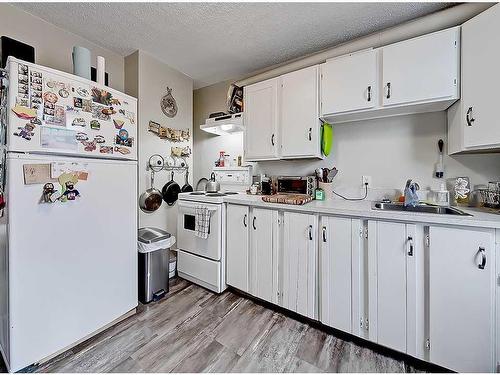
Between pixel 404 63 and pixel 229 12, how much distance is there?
4.55ft

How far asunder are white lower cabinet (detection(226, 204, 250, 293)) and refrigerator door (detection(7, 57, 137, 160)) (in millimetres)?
1063

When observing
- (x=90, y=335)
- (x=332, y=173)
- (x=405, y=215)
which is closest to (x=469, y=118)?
(x=405, y=215)

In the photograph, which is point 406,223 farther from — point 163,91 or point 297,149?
point 163,91

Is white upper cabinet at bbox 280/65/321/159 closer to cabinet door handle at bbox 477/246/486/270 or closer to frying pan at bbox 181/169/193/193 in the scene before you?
cabinet door handle at bbox 477/246/486/270

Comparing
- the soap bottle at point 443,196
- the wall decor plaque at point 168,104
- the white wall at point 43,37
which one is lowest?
the soap bottle at point 443,196

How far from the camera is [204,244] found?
2.29 metres

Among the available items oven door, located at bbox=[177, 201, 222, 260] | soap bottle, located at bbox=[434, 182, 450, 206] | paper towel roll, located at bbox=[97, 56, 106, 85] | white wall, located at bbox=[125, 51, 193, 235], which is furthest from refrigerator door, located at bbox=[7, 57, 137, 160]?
soap bottle, located at bbox=[434, 182, 450, 206]

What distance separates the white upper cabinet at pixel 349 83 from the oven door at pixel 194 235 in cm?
142

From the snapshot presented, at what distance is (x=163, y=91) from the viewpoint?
2684mm

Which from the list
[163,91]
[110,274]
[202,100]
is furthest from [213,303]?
[202,100]

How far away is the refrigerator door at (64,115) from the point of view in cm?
121

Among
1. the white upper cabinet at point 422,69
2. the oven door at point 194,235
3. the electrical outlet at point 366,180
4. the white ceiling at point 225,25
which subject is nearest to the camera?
the white upper cabinet at point 422,69

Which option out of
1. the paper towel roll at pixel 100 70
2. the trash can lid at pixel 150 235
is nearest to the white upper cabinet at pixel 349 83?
the paper towel roll at pixel 100 70

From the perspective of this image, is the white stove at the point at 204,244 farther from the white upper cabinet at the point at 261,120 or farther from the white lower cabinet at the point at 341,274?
the white lower cabinet at the point at 341,274
